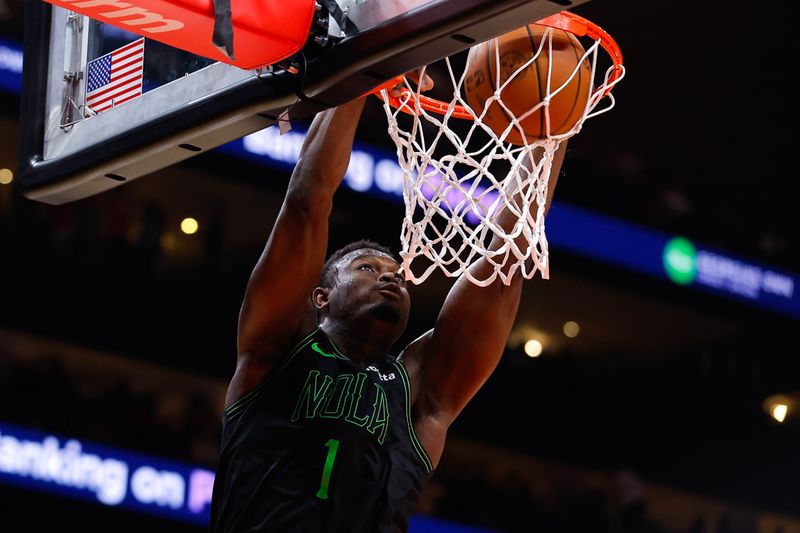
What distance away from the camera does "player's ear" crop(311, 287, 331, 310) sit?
3918 mm

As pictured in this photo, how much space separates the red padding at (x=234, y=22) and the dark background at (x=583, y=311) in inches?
217

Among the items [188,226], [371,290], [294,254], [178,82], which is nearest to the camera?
[178,82]

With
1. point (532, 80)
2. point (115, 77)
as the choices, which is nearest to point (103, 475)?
point (115, 77)

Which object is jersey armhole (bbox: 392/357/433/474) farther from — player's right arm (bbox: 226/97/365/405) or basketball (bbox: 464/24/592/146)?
basketball (bbox: 464/24/592/146)

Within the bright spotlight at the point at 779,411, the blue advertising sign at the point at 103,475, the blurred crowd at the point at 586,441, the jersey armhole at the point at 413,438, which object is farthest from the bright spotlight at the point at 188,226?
the jersey armhole at the point at 413,438

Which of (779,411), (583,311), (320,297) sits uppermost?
(583,311)

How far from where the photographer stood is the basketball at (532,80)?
11.8 feet

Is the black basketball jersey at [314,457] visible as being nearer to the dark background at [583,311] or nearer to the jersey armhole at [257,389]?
the jersey armhole at [257,389]

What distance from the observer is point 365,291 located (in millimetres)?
3781

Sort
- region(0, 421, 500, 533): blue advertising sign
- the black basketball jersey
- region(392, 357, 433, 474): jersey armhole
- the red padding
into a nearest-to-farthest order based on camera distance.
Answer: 1. the red padding
2. the black basketball jersey
3. region(392, 357, 433, 474): jersey armhole
4. region(0, 421, 500, 533): blue advertising sign

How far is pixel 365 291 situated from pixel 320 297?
0.72 ft

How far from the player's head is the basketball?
54 cm

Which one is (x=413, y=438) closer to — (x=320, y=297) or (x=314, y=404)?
(x=314, y=404)

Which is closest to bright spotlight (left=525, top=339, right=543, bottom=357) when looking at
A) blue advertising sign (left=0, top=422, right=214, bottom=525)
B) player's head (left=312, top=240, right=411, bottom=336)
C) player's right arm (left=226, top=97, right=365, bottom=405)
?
blue advertising sign (left=0, top=422, right=214, bottom=525)
